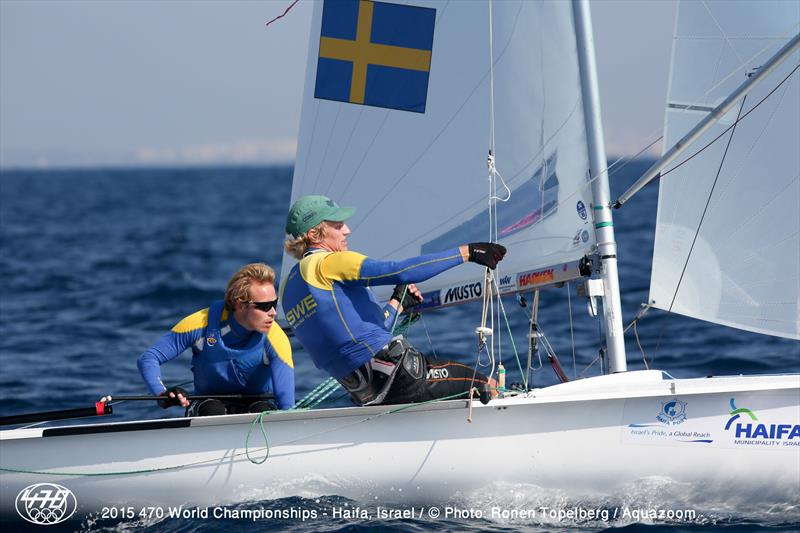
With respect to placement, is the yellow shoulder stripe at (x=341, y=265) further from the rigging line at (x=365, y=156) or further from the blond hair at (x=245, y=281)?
the rigging line at (x=365, y=156)

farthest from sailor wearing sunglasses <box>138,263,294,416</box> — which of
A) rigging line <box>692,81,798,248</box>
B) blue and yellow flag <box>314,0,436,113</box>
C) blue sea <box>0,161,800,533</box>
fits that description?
rigging line <box>692,81,798,248</box>

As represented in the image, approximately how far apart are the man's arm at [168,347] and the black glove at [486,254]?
45.2 inches

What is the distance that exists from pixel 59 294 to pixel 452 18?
26.0 ft

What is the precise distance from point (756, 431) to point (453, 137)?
1.95 m

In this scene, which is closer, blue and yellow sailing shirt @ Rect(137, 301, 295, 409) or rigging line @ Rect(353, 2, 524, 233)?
blue and yellow sailing shirt @ Rect(137, 301, 295, 409)

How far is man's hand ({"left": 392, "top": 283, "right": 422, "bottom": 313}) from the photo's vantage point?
454 cm

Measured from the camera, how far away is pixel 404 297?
4.67 meters

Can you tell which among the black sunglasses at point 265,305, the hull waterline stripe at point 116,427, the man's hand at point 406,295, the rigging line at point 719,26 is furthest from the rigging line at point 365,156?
the hull waterline stripe at point 116,427

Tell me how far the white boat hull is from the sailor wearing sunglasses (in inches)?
10.2

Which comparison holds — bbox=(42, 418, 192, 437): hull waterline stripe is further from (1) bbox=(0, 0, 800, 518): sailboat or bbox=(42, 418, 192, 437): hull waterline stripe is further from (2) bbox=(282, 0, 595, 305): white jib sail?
(2) bbox=(282, 0, 595, 305): white jib sail

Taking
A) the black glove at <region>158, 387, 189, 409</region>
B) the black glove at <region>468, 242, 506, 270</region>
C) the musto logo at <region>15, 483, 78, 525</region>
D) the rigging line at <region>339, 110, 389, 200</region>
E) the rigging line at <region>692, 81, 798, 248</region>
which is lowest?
the musto logo at <region>15, 483, 78, 525</region>

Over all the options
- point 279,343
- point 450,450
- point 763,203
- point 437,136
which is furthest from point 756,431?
point 437,136

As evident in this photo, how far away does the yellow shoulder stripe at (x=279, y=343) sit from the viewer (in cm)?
415

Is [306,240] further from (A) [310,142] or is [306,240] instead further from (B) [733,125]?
(B) [733,125]
